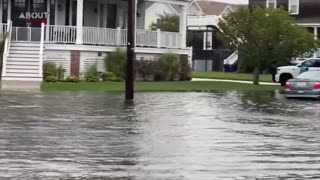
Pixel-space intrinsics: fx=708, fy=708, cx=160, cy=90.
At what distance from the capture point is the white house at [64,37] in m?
35.6

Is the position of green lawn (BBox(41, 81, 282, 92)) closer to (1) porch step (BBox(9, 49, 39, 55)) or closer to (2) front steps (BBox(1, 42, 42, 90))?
(2) front steps (BBox(1, 42, 42, 90))

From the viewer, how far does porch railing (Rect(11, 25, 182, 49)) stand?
38000 millimetres

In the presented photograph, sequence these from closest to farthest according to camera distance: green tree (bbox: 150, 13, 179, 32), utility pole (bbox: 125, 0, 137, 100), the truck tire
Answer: utility pole (bbox: 125, 0, 137, 100), the truck tire, green tree (bbox: 150, 13, 179, 32)

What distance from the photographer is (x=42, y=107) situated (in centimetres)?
2266

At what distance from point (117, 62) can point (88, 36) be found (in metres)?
2.14

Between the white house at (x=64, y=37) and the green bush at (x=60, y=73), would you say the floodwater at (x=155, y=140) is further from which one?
the green bush at (x=60, y=73)

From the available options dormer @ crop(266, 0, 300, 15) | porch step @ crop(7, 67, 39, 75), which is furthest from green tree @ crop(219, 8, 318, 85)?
dormer @ crop(266, 0, 300, 15)

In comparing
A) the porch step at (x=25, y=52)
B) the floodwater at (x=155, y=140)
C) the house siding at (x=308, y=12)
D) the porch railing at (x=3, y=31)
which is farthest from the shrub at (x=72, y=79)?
the house siding at (x=308, y=12)

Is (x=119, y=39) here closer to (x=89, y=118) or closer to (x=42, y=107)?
(x=42, y=107)

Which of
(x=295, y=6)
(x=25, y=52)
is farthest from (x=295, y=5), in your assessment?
(x=25, y=52)

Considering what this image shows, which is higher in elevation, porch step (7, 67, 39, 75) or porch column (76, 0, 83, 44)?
porch column (76, 0, 83, 44)

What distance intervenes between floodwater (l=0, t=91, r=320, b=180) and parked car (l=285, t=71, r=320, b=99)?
3.87 m

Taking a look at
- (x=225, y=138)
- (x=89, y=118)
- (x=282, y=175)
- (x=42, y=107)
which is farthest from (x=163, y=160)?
(x=42, y=107)

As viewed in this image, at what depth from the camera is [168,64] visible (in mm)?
41531
